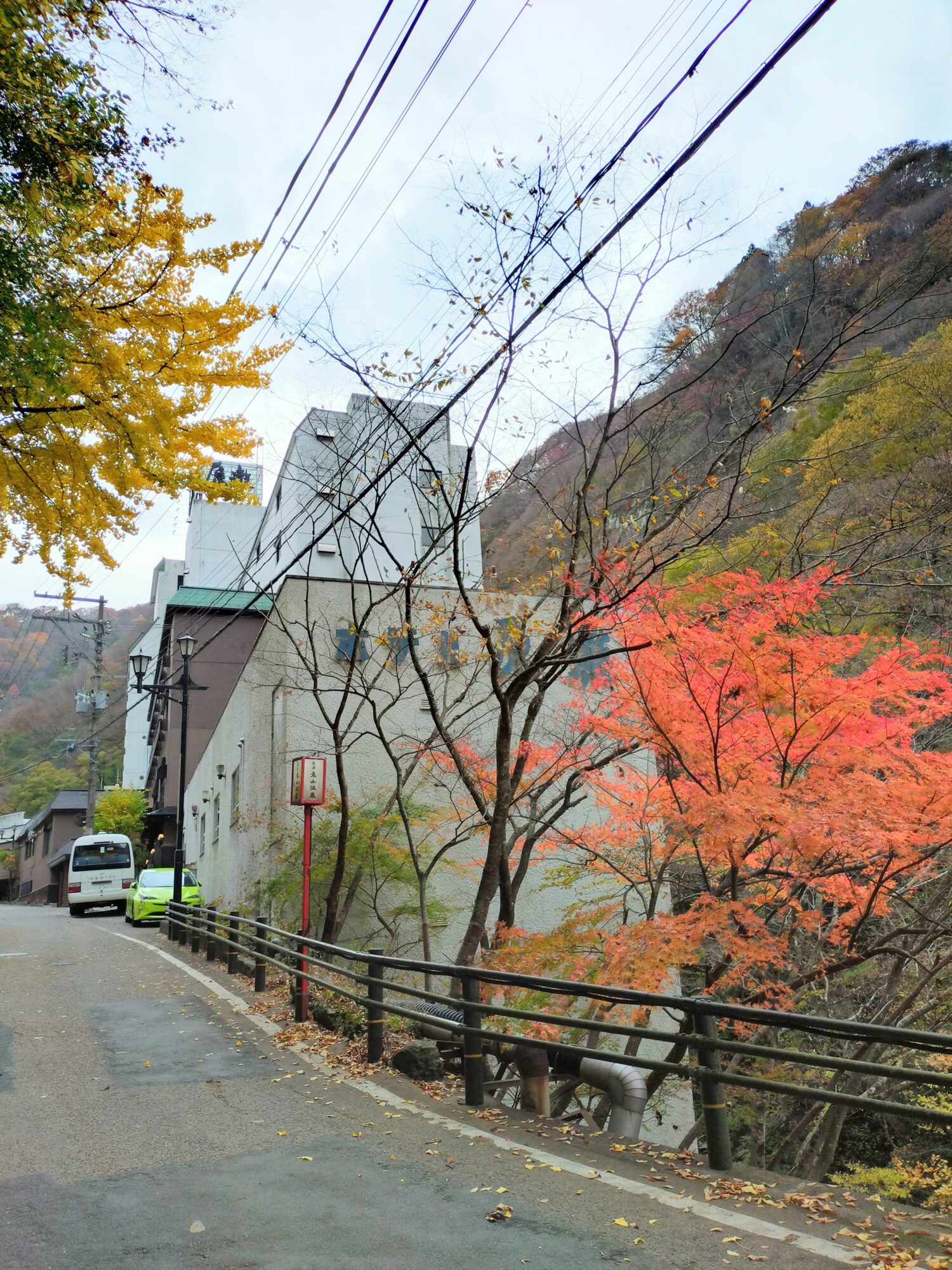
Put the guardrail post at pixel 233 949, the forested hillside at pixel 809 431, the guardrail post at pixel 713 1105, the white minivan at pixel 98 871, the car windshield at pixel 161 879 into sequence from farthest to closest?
the white minivan at pixel 98 871, the car windshield at pixel 161 879, the guardrail post at pixel 233 949, the forested hillside at pixel 809 431, the guardrail post at pixel 713 1105

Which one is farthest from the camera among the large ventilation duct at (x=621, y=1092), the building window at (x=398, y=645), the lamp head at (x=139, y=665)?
the lamp head at (x=139, y=665)

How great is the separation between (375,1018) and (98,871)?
28.5 meters

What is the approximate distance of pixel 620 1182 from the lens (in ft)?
17.1

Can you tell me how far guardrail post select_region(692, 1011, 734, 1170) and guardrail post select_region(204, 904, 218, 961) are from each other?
11.8 metres

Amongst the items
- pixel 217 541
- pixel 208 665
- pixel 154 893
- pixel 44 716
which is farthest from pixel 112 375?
pixel 44 716

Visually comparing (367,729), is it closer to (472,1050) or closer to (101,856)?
(472,1050)

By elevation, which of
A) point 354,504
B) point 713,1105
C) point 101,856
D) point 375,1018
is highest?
point 354,504

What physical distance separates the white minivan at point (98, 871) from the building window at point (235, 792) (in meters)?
11.8

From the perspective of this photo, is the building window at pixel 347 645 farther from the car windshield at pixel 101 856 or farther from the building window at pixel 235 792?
the car windshield at pixel 101 856

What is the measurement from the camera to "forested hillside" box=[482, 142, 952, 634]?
30.7 ft

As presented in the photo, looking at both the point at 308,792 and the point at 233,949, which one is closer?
the point at 308,792

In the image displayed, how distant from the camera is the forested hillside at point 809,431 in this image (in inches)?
368

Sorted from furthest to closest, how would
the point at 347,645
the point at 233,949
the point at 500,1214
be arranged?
1. the point at 347,645
2. the point at 233,949
3. the point at 500,1214

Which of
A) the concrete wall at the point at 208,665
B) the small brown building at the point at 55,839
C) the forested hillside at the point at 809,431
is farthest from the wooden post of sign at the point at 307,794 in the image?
the small brown building at the point at 55,839
